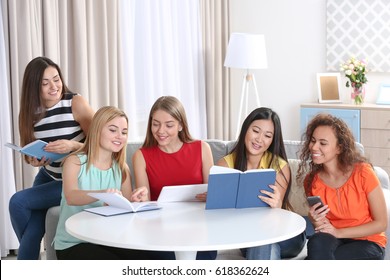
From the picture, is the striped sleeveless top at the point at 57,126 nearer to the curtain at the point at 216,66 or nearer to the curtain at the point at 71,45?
the curtain at the point at 71,45

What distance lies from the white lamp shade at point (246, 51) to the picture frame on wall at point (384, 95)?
41.6 inches

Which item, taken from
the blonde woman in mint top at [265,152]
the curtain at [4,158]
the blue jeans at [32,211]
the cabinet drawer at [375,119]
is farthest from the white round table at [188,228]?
the cabinet drawer at [375,119]

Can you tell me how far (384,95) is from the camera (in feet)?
20.7

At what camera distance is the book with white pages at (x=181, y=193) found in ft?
10.3

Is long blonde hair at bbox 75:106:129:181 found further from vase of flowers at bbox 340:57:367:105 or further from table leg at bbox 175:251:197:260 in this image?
vase of flowers at bbox 340:57:367:105

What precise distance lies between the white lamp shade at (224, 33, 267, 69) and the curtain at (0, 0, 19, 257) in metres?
2.44

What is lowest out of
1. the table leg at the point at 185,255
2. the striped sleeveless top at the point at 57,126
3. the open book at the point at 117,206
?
→ the table leg at the point at 185,255

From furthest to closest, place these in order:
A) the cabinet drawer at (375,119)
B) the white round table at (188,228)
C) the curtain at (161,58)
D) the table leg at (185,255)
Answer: the cabinet drawer at (375,119), the curtain at (161,58), the table leg at (185,255), the white round table at (188,228)

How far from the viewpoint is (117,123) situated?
10.6ft

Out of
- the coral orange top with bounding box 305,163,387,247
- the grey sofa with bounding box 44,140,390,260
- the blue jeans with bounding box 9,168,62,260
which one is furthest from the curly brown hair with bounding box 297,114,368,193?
the blue jeans with bounding box 9,168,62,260

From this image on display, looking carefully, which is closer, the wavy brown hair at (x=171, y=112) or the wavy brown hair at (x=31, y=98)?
the wavy brown hair at (x=171, y=112)

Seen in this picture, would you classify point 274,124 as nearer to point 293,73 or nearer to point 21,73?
point 21,73

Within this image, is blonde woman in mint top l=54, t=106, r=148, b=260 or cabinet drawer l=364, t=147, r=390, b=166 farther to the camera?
cabinet drawer l=364, t=147, r=390, b=166

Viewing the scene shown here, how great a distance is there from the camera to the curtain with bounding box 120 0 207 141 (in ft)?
18.2
